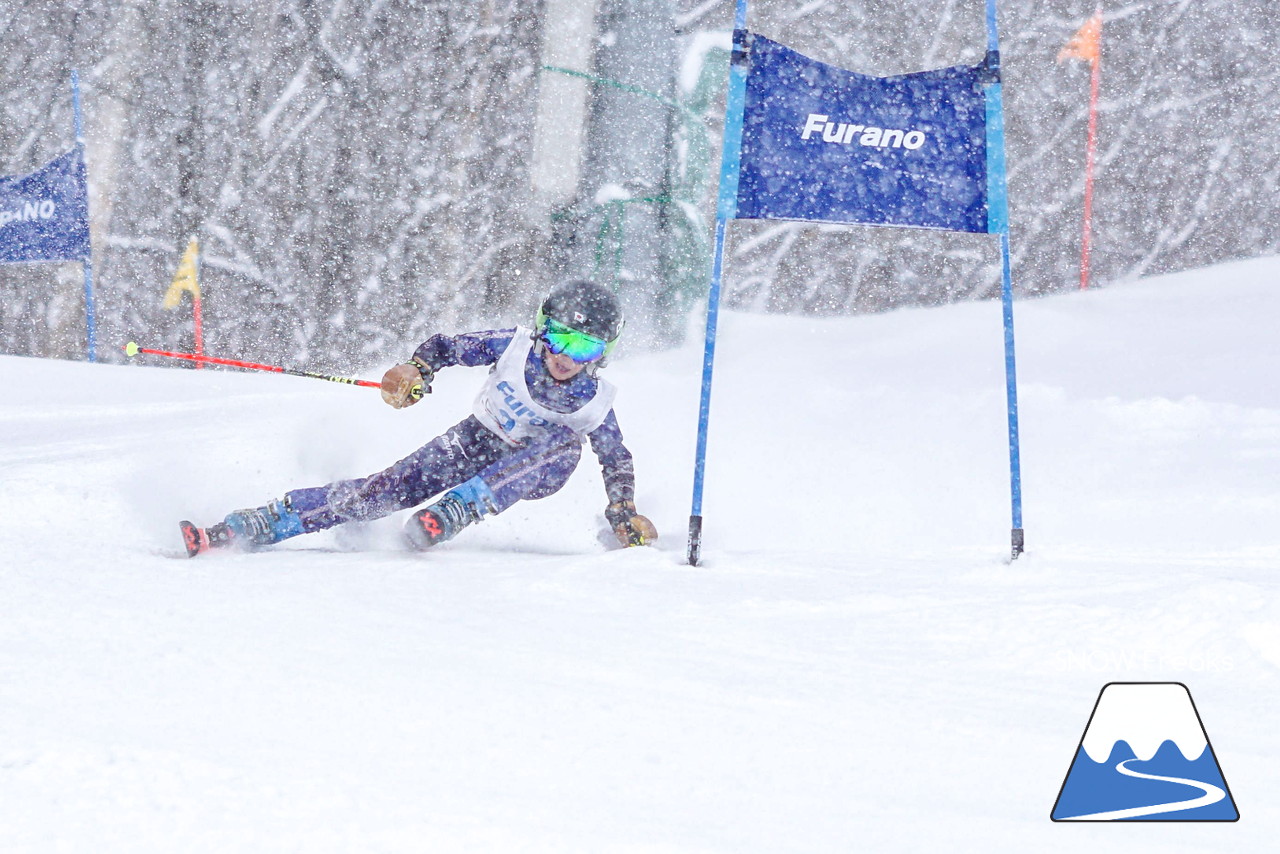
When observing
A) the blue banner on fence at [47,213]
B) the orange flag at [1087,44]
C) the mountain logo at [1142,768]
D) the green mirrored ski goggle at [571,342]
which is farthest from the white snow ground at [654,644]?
the orange flag at [1087,44]

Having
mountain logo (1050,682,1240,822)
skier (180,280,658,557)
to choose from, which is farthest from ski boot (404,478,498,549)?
mountain logo (1050,682,1240,822)

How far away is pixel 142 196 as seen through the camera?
44.5 ft

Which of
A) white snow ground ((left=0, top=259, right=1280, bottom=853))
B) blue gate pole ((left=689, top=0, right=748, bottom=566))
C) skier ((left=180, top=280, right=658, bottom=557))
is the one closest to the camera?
white snow ground ((left=0, top=259, right=1280, bottom=853))

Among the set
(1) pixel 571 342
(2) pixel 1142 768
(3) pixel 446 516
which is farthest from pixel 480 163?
(2) pixel 1142 768

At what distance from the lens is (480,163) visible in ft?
42.5

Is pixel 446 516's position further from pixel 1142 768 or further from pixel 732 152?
pixel 1142 768

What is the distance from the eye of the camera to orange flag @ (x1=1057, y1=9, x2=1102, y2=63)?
35.2 feet

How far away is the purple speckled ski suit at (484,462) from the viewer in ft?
13.1

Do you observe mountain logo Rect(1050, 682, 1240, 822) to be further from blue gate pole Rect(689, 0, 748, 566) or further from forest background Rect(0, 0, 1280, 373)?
forest background Rect(0, 0, 1280, 373)

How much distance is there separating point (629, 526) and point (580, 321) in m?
0.77

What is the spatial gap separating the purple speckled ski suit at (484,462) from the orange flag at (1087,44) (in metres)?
8.41

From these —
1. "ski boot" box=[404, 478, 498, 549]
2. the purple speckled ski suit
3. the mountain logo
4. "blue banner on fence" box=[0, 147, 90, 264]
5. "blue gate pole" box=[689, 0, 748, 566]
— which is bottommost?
the mountain logo

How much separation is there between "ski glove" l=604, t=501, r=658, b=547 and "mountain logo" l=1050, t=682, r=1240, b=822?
2.44m

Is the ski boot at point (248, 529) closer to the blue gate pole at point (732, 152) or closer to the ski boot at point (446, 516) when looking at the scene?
the ski boot at point (446, 516)
